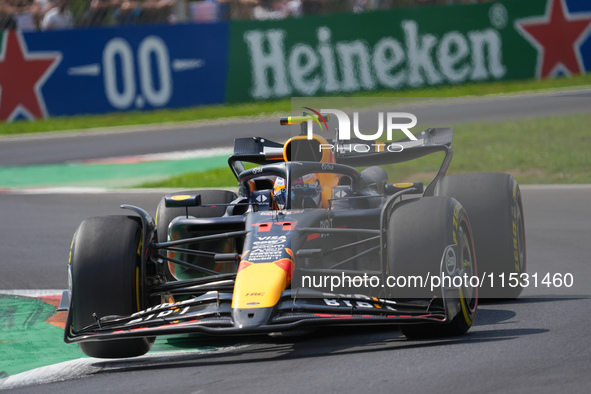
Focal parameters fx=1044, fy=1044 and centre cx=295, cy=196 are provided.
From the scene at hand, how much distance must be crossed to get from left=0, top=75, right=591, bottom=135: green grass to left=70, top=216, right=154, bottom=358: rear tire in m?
12.8

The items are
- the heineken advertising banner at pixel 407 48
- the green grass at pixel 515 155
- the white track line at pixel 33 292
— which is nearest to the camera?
the white track line at pixel 33 292

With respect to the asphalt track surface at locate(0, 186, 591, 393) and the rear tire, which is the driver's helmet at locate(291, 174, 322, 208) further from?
the rear tire

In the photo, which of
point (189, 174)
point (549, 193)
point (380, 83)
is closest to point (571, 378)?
point (549, 193)

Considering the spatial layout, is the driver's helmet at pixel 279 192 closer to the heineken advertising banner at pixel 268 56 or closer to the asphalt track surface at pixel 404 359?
the asphalt track surface at pixel 404 359

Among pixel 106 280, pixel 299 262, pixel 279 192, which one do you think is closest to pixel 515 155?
pixel 279 192

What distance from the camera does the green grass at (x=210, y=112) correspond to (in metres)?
18.9

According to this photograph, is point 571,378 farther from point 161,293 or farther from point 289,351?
point 161,293

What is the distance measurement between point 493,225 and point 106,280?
2.60 metres

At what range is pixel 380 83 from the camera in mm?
19266

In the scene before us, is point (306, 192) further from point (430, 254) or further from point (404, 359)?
point (404, 359)

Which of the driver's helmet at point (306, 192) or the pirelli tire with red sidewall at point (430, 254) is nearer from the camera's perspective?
the pirelli tire with red sidewall at point (430, 254)

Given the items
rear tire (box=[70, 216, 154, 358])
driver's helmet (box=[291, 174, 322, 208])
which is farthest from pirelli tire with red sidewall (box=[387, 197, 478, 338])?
rear tire (box=[70, 216, 154, 358])

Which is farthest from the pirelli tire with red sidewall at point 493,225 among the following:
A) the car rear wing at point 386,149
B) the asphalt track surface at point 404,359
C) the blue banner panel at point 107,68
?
the blue banner panel at point 107,68

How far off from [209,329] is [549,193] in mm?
7096
